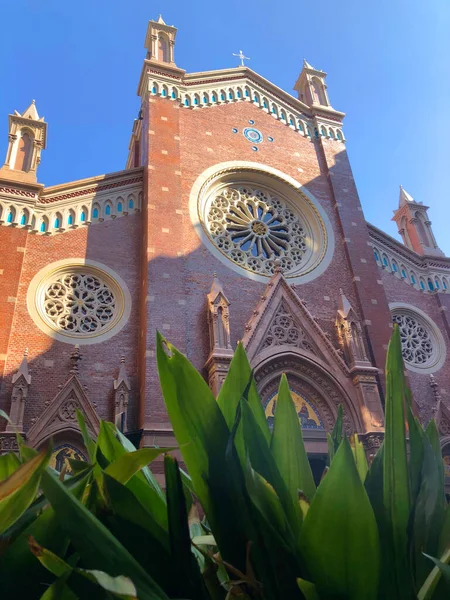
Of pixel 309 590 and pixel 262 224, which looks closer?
pixel 309 590

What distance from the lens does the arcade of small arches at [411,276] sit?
53.4 feet

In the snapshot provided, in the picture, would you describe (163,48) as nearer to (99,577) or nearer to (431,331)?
(431,331)

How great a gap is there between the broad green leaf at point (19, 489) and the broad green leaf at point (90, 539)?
0.15 feet

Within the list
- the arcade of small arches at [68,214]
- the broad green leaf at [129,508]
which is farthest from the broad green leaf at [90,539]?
the arcade of small arches at [68,214]

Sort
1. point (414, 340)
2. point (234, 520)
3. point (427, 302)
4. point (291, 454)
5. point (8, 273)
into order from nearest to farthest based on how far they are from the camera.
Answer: point (234, 520) < point (291, 454) < point (8, 273) < point (414, 340) < point (427, 302)

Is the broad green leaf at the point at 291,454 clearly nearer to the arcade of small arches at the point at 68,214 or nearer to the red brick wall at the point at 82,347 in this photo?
the red brick wall at the point at 82,347

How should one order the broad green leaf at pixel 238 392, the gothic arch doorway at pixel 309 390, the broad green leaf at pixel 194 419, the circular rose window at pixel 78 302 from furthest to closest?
the gothic arch doorway at pixel 309 390 < the circular rose window at pixel 78 302 < the broad green leaf at pixel 238 392 < the broad green leaf at pixel 194 419

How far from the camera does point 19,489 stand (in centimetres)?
82

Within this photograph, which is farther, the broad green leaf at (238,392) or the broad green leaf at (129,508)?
the broad green leaf at (238,392)

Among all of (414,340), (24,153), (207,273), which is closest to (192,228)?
(207,273)

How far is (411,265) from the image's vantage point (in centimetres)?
1680

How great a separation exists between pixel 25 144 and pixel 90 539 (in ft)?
49.5

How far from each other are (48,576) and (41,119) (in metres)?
15.4

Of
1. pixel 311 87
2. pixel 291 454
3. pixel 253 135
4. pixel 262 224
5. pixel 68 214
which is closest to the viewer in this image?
pixel 291 454
